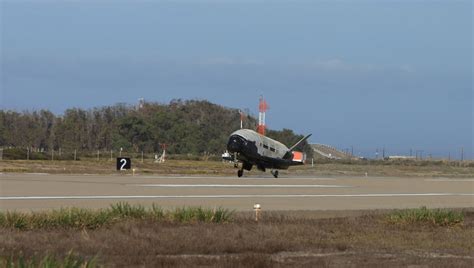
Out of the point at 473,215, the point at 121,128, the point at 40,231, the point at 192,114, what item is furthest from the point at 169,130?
the point at 40,231

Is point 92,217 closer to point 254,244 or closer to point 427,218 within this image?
point 254,244

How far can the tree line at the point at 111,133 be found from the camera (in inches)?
3856

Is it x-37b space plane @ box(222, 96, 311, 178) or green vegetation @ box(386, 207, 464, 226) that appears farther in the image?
x-37b space plane @ box(222, 96, 311, 178)

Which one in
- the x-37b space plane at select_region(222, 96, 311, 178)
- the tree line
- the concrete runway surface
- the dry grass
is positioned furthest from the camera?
the tree line

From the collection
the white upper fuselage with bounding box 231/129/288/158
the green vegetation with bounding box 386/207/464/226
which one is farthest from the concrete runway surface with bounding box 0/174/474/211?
the white upper fuselage with bounding box 231/129/288/158

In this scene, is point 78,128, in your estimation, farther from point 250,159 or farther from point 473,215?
point 473,215

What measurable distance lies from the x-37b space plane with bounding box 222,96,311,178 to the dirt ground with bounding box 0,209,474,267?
2967 cm

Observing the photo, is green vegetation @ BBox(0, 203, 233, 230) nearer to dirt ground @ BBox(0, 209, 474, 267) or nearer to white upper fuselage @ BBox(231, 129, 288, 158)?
dirt ground @ BBox(0, 209, 474, 267)

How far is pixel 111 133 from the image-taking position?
10250 cm

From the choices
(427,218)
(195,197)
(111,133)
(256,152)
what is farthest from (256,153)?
(111,133)

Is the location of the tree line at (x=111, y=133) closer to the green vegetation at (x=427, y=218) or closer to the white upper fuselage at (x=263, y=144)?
the white upper fuselage at (x=263, y=144)

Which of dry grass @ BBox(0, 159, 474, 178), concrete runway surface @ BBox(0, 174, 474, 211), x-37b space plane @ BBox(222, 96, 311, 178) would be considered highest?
x-37b space plane @ BBox(222, 96, 311, 178)

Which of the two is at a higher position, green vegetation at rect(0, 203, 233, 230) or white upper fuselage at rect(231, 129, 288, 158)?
white upper fuselage at rect(231, 129, 288, 158)

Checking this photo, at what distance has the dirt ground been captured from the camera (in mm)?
Answer: 12281
